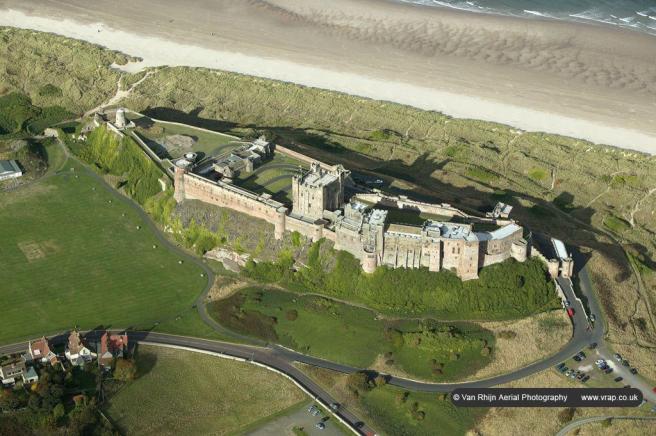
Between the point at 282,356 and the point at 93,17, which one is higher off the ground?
the point at 93,17

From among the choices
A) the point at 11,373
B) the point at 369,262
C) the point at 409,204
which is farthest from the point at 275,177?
the point at 11,373

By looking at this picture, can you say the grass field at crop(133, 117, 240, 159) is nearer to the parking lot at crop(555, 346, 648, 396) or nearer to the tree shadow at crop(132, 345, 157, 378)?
the tree shadow at crop(132, 345, 157, 378)

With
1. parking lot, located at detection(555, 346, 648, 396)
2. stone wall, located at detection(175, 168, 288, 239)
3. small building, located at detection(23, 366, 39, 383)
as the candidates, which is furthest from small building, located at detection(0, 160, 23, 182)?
parking lot, located at detection(555, 346, 648, 396)

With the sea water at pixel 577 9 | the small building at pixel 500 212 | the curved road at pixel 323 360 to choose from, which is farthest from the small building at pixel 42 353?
the sea water at pixel 577 9

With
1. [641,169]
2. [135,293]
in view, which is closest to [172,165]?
[135,293]

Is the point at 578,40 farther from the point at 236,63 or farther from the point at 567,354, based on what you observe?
the point at 567,354

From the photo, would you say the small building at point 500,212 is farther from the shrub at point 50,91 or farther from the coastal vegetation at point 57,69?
the shrub at point 50,91
